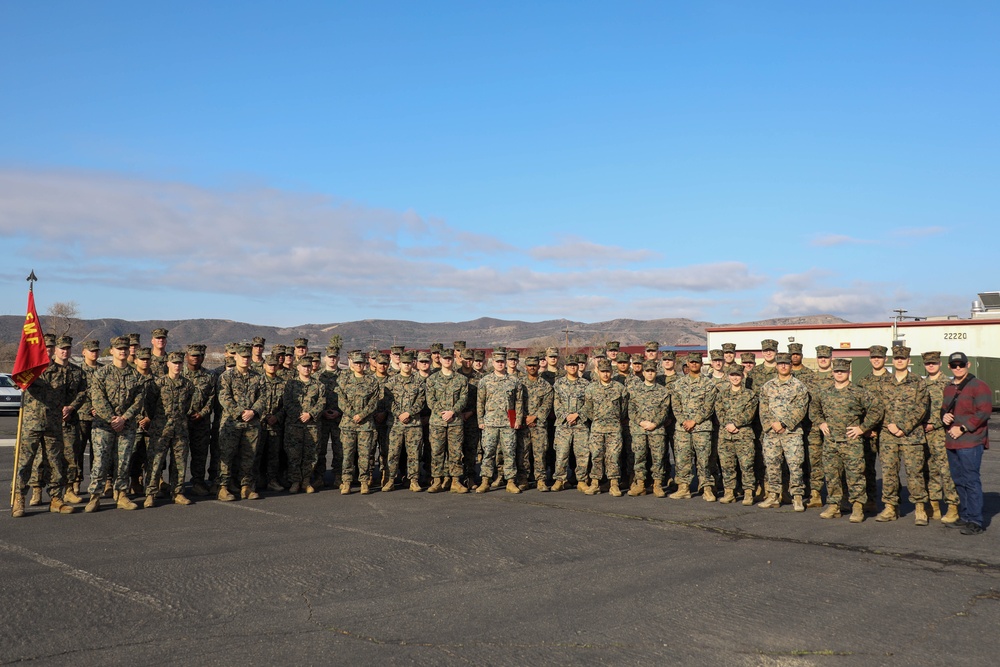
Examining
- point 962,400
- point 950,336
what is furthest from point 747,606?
point 950,336

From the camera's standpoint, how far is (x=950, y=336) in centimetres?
4038

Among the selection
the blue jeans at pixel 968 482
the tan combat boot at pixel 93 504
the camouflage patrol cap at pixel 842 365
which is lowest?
the tan combat boot at pixel 93 504

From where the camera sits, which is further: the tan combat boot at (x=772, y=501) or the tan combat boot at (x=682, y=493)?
the tan combat boot at (x=682, y=493)

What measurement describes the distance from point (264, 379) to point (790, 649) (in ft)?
25.3

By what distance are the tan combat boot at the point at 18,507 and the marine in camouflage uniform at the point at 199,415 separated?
212cm

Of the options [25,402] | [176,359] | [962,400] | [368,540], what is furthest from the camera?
[176,359]

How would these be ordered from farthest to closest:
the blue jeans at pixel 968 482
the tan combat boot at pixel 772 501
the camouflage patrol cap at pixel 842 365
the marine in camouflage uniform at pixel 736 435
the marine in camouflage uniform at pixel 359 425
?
the marine in camouflage uniform at pixel 359 425
the marine in camouflage uniform at pixel 736 435
the tan combat boot at pixel 772 501
the camouflage patrol cap at pixel 842 365
the blue jeans at pixel 968 482

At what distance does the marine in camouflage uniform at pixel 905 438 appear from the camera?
8789mm

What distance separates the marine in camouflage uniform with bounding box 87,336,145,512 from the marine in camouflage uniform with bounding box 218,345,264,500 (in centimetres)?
110

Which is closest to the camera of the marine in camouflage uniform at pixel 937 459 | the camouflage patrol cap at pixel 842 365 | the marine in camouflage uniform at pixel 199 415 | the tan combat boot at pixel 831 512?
the marine in camouflage uniform at pixel 937 459

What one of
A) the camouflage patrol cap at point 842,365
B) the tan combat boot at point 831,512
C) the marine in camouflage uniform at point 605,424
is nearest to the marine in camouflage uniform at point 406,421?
the marine in camouflage uniform at point 605,424

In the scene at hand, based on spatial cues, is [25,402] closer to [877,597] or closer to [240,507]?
[240,507]

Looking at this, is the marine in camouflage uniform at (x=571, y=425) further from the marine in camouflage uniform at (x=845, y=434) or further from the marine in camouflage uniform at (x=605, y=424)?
the marine in camouflage uniform at (x=845, y=434)

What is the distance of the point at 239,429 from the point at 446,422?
275cm
